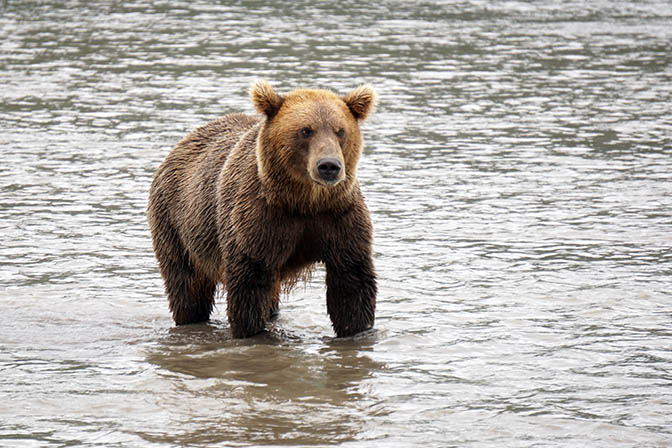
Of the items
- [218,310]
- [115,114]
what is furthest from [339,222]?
[115,114]

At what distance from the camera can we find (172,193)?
8.41 m

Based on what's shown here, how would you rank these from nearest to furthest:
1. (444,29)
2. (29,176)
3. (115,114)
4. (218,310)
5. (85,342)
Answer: (85,342) < (218,310) < (29,176) < (115,114) < (444,29)

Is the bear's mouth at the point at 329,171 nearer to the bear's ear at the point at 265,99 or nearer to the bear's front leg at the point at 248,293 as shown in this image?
the bear's ear at the point at 265,99

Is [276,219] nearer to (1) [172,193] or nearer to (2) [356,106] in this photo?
(2) [356,106]

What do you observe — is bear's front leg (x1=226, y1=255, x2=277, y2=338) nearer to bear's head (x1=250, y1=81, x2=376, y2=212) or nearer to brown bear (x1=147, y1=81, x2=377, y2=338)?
brown bear (x1=147, y1=81, x2=377, y2=338)

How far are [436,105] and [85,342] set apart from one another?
9839mm

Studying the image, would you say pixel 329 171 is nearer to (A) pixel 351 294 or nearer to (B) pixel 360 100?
(B) pixel 360 100

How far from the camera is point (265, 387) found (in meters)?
6.80

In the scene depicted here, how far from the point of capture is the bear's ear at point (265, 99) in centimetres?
726

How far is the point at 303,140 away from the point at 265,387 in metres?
1.54

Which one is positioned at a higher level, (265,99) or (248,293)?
(265,99)

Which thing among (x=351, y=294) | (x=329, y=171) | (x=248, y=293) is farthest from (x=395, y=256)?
(x=329, y=171)

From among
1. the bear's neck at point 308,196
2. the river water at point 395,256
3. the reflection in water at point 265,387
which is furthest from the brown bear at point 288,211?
the river water at point 395,256

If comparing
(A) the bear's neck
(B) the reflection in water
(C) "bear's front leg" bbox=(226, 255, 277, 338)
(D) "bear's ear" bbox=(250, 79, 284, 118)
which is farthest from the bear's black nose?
(B) the reflection in water
